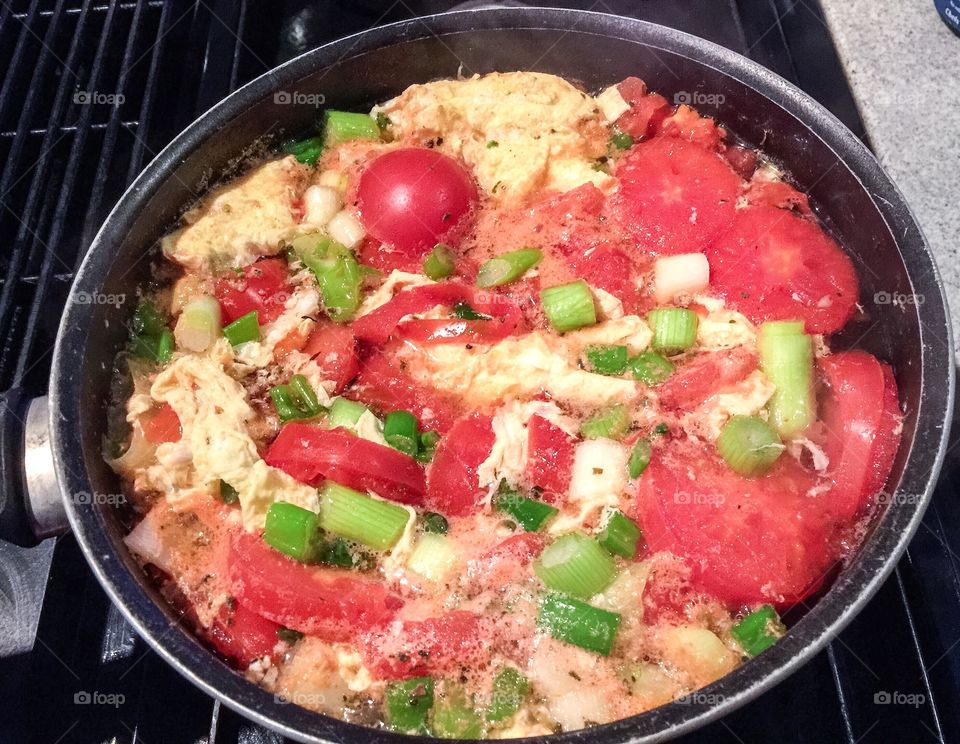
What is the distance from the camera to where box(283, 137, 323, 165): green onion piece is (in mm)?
2736

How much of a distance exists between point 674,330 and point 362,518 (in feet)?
3.75

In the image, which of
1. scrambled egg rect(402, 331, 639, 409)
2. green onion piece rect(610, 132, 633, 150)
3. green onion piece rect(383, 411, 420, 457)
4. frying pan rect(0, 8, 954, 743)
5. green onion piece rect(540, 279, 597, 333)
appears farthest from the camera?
green onion piece rect(610, 132, 633, 150)

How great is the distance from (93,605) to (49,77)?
97.4 inches

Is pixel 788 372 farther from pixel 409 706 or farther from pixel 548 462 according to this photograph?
pixel 409 706

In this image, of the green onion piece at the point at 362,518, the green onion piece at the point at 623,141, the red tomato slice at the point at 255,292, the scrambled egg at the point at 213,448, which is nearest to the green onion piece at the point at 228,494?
the scrambled egg at the point at 213,448

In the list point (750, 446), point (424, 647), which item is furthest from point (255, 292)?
point (750, 446)

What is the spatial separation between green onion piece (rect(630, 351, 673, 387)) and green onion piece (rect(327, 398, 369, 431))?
0.86m

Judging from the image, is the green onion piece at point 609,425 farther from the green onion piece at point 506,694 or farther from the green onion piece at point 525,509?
→ the green onion piece at point 506,694

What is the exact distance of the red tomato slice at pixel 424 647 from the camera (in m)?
1.87

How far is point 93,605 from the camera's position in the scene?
2.50 meters

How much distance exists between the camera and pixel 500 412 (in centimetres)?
221

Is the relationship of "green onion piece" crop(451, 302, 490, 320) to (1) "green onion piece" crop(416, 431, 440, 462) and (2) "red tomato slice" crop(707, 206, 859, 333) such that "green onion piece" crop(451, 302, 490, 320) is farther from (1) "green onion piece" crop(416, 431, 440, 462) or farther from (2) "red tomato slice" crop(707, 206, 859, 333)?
(2) "red tomato slice" crop(707, 206, 859, 333)

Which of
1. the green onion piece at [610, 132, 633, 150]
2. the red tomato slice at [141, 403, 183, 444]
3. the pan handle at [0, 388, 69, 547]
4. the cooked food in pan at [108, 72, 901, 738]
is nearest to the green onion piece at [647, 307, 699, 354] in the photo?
the cooked food in pan at [108, 72, 901, 738]

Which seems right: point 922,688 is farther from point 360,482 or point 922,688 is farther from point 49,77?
point 49,77
